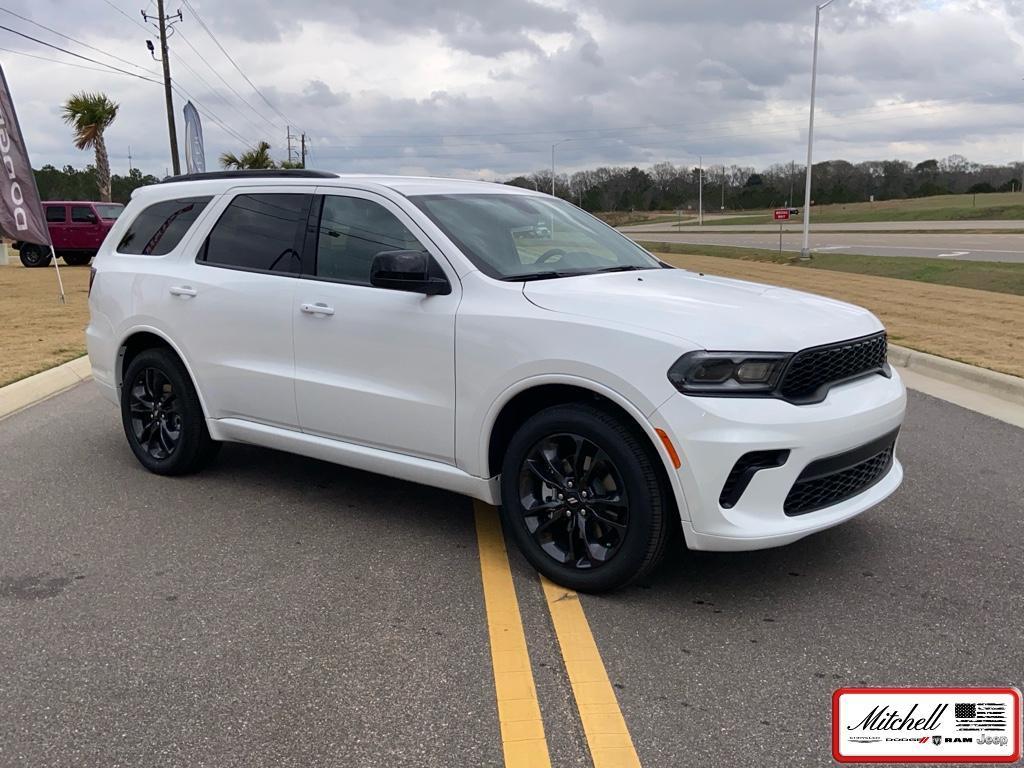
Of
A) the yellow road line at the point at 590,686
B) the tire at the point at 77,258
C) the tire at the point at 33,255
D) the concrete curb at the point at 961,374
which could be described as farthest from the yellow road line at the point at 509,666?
the tire at the point at 77,258

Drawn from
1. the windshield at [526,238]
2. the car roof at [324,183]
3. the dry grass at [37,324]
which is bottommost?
the dry grass at [37,324]

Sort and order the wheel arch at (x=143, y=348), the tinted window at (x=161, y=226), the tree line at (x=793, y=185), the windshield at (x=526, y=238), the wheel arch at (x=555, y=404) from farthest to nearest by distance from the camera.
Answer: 1. the tree line at (x=793, y=185)
2. the tinted window at (x=161, y=226)
3. the wheel arch at (x=143, y=348)
4. the windshield at (x=526, y=238)
5. the wheel arch at (x=555, y=404)

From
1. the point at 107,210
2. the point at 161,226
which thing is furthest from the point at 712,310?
the point at 107,210

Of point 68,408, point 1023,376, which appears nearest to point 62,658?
point 68,408

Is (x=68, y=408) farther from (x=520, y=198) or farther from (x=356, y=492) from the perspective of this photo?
(x=520, y=198)

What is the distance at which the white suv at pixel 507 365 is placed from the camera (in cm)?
359

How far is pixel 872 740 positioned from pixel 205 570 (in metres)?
2.96

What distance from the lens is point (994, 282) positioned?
59.3 feet

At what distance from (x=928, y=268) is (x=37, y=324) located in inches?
754

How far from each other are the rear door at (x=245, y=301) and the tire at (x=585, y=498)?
156cm

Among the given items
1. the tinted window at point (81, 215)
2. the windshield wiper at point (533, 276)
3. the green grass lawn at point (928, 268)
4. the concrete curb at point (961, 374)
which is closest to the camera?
the windshield wiper at point (533, 276)

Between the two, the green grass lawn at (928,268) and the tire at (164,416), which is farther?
the green grass lawn at (928,268)

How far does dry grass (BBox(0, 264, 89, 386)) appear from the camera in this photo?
9727mm

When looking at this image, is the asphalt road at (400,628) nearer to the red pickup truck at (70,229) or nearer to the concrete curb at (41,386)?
the concrete curb at (41,386)
